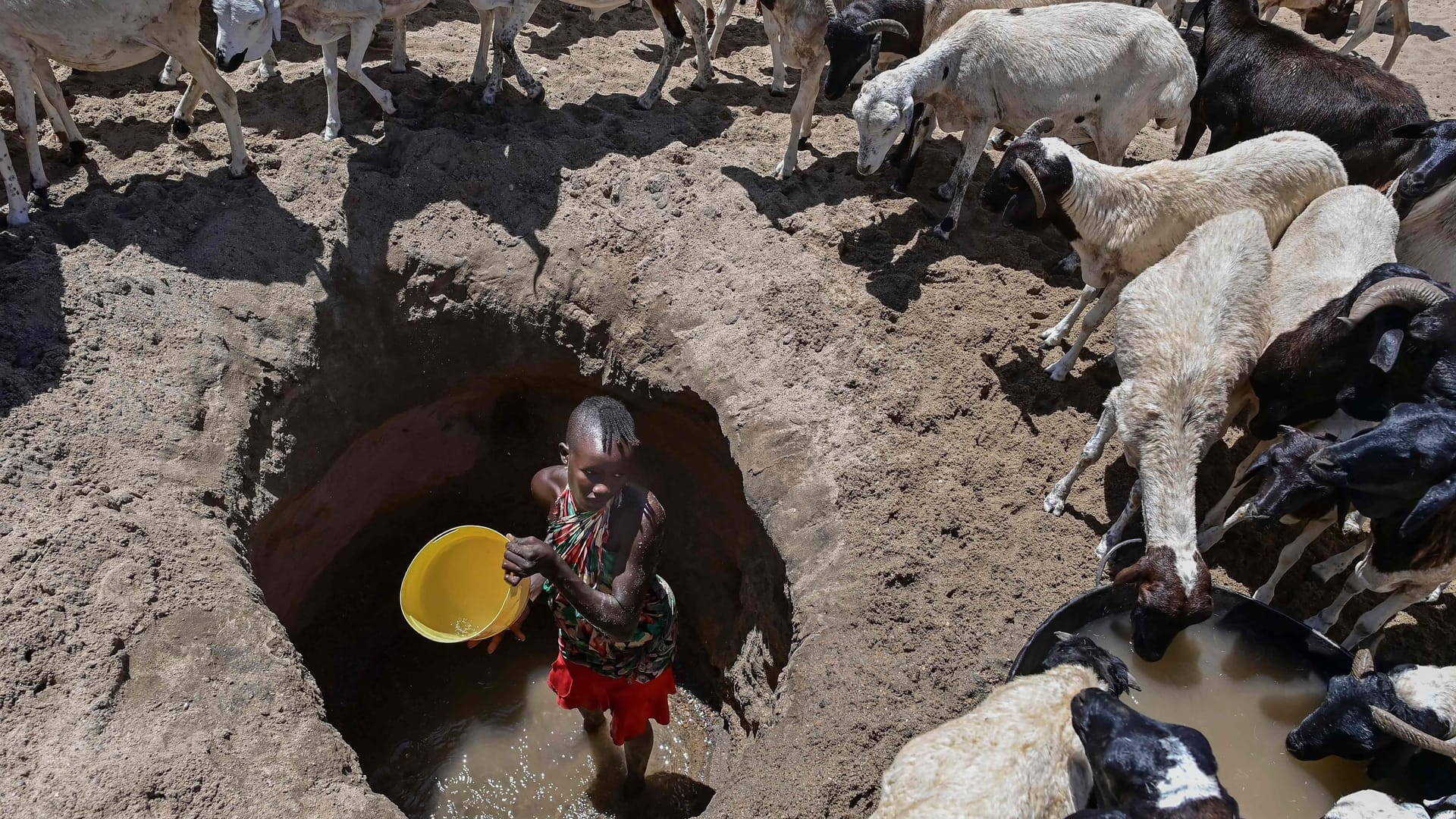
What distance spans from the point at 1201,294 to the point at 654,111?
4.26 m

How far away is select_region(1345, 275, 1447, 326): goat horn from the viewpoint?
4.11 metres

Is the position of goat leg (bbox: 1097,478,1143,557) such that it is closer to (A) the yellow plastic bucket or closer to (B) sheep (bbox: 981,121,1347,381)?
(B) sheep (bbox: 981,121,1347,381)

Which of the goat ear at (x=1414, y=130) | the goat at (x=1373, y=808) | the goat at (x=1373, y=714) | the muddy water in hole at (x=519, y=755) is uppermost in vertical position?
the goat ear at (x=1414, y=130)

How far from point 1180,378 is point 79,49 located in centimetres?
643

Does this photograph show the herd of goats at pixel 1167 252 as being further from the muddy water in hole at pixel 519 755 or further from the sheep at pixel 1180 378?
the muddy water in hole at pixel 519 755

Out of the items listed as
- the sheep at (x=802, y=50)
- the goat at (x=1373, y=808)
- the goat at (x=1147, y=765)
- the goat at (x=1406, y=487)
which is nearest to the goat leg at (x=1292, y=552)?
the goat at (x=1406, y=487)

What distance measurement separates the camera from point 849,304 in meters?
5.54

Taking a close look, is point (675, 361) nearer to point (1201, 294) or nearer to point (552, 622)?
point (552, 622)

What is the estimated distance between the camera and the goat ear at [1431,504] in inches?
141

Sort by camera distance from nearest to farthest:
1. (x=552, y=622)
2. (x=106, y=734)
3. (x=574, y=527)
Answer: (x=106, y=734)
(x=574, y=527)
(x=552, y=622)

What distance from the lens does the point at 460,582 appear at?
442 cm

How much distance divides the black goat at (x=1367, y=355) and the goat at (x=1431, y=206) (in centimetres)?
142

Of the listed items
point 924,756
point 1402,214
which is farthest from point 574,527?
point 1402,214

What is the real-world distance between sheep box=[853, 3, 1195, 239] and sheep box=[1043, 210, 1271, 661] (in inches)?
67.0
